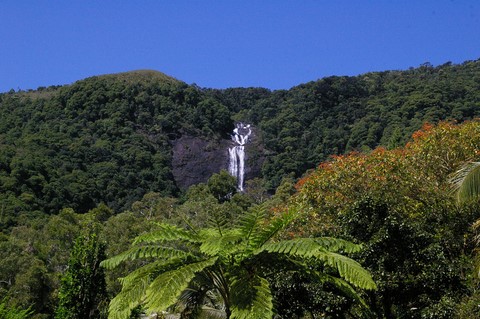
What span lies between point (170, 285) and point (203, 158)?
274 feet

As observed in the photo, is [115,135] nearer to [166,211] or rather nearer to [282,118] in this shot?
[282,118]

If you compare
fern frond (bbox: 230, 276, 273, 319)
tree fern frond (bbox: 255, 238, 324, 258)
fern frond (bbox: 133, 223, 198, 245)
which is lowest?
fern frond (bbox: 230, 276, 273, 319)

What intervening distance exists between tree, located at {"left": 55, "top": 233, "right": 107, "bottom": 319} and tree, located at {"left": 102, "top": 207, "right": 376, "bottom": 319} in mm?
2284

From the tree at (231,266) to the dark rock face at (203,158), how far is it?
2873 inches

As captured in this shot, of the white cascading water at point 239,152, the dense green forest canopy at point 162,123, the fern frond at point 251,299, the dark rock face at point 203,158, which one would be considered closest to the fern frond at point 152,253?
the fern frond at point 251,299

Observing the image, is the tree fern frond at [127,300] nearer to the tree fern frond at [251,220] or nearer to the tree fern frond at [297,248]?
the tree fern frond at [251,220]

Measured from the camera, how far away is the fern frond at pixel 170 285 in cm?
992

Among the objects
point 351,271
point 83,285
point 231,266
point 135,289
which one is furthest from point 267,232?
point 83,285

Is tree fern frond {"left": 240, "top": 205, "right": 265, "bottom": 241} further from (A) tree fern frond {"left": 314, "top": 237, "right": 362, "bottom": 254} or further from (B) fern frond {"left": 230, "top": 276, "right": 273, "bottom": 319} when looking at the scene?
(A) tree fern frond {"left": 314, "top": 237, "right": 362, "bottom": 254}

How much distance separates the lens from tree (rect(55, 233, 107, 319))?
14039 millimetres

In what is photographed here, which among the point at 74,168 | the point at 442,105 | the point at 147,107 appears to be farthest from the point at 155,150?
the point at 442,105

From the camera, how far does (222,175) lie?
6988 cm

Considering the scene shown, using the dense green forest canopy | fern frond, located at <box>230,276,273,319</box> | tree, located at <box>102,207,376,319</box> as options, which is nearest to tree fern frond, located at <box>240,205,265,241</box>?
tree, located at <box>102,207,376,319</box>

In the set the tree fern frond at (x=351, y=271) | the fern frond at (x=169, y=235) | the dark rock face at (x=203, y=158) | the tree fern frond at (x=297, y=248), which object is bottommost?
the tree fern frond at (x=351, y=271)
